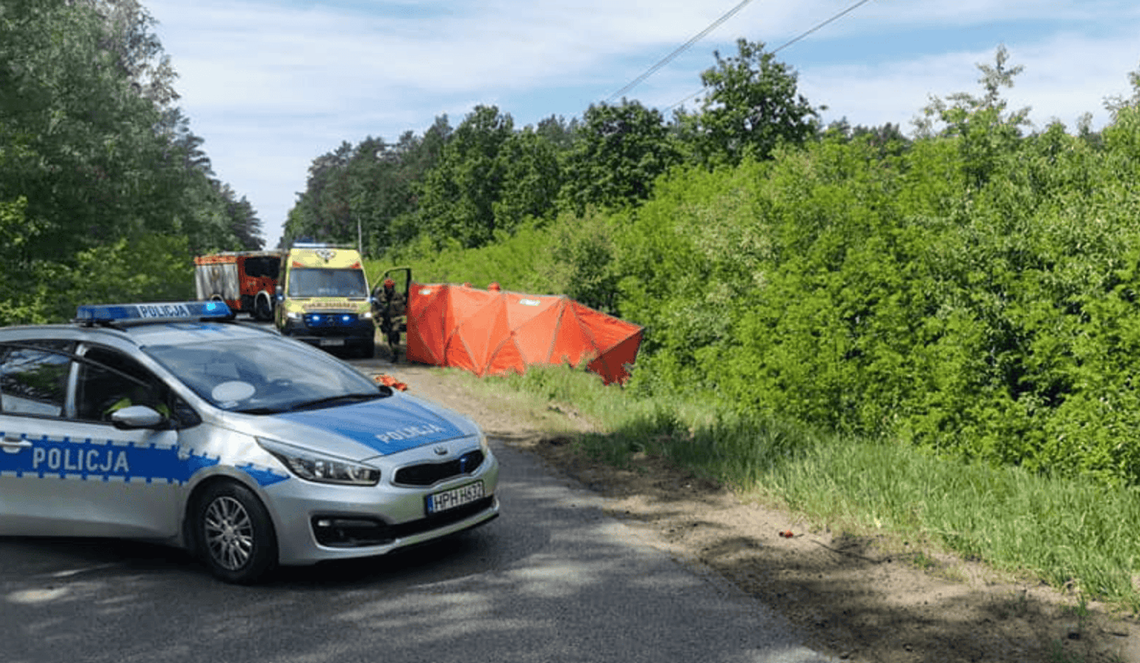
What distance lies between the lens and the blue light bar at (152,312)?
22.7 feet

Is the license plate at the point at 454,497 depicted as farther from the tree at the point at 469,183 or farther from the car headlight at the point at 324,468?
the tree at the point at 469,183

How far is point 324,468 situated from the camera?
579 cm

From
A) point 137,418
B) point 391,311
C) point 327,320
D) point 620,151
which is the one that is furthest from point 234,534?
point 620,151

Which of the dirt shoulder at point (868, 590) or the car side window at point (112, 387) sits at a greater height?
the car side window at point (112, 387)

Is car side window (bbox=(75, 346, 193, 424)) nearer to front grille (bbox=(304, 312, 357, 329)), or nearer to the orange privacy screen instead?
the orange privacy screen

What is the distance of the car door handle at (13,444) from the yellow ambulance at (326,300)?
54.8 feet

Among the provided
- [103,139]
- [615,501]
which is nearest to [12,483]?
[615,501]

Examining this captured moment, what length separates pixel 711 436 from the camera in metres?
10.2

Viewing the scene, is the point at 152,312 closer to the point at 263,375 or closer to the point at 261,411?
the point at 263,375

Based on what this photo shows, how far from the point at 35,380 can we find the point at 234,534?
6.58 ft

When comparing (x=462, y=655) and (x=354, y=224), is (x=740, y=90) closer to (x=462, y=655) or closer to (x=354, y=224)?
(x=462, y=655)

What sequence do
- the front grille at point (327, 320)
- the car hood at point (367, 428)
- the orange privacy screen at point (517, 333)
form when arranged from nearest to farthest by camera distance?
the car hood at point (367, 428) → the orange privacy screen at point (517, 333) → the front grille at point (327, 320)

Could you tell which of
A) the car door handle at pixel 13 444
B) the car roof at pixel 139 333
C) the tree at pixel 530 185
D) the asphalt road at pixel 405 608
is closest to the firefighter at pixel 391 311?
the car roof at pixel 139 333

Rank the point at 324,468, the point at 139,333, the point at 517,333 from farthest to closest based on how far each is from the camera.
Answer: the point at 517,333 → the point at 139,333 → the point at 324,468
